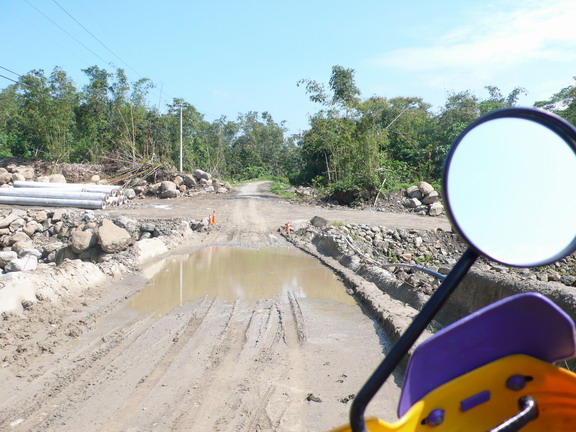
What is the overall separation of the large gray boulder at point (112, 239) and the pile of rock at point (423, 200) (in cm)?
1616

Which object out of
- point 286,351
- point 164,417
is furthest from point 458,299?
point 164,417

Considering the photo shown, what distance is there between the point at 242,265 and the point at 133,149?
22.8 m

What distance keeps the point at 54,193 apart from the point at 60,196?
0.40m

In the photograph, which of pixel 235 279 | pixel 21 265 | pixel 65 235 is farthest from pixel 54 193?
pixel 235 279

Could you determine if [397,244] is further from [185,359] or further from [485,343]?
[485,343]

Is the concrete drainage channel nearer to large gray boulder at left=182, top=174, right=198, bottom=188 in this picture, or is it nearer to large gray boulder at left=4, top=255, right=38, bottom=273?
large gray boulder at left=4, top=255, right=38, bottom=273

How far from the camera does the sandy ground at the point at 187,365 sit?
4.44 metres

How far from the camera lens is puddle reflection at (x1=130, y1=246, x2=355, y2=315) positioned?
30.5 feet

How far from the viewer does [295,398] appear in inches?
192

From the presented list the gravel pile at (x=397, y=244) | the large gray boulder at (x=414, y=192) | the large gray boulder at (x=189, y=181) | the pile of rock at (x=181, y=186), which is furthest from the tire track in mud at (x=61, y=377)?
the large gray boulder at (x=189, y=181)

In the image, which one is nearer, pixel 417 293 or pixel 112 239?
pixel 417 293

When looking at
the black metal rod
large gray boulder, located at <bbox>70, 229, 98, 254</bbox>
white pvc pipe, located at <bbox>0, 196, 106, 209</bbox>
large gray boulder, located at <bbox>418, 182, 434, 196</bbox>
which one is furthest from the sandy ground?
large gray boulder, located at <bbox>418, 182, 434, 196</bbox>

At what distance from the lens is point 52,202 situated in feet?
75.3

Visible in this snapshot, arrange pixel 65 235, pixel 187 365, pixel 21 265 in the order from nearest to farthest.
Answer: pixel 187 365
pixel 21 265
pixel 65 235
